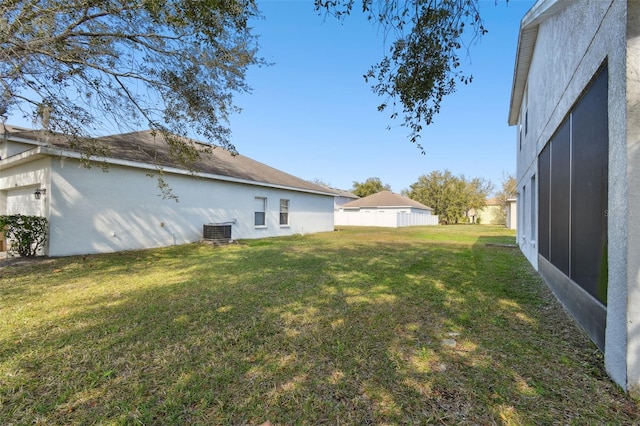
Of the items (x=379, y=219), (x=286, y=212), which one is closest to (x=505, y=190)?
(x=379, y=219)

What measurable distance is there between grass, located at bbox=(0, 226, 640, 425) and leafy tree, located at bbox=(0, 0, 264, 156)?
3954mm

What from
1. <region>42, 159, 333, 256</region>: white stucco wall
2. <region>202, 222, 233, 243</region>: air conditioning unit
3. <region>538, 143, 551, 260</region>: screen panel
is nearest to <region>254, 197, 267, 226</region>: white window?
<region>42, 159, 333, 256</region>: white stucco wall

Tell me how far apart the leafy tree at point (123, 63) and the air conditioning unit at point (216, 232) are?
184 inches

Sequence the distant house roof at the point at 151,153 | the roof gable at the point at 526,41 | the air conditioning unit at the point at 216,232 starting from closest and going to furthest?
the roof gable at the point at 526,41 < the distant house roof at the point at 151,153 < the air conditioning unit at the point at 216,232

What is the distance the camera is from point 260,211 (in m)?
16.0

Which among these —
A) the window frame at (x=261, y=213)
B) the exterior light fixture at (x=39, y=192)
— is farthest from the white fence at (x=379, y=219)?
the exterior light fixture at (x=39, y=192)

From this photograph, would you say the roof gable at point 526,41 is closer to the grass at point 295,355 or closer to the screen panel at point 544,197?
the screen panel at point 544,197

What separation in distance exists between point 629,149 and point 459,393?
222cm

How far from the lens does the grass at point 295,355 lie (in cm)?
214

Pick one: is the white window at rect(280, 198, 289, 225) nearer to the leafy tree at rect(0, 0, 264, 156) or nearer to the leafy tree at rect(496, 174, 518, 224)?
the leafy tree at rect(0, 0, 264, 156)

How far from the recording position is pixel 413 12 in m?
3.38

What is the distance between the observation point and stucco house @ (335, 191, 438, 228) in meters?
32.8

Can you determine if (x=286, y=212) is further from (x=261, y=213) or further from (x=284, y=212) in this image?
(x=261, y=213)

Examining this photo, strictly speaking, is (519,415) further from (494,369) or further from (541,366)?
(541,366)
